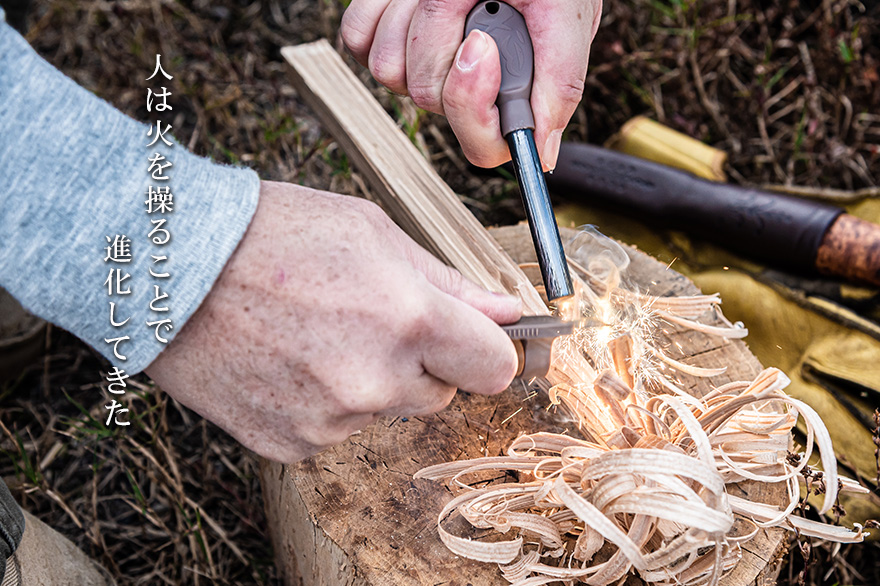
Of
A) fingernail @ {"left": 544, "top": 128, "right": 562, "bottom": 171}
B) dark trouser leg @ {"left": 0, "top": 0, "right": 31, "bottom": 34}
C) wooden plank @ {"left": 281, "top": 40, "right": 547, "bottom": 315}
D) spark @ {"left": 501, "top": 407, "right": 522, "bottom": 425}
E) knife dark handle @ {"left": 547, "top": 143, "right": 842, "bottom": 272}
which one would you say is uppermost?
dark trouser leg @ {"left": 0, "top": 0, "right": 31, "bottom": 34}

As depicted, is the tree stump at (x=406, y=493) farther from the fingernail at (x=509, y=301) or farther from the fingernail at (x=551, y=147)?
the fingernail at (x=551, y=147)

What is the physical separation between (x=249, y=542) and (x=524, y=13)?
1630 millimetres

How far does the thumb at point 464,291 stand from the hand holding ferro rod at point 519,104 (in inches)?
6.7

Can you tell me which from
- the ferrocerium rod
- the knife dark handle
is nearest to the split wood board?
the ferrocerium rod

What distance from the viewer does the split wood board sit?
1206 mm

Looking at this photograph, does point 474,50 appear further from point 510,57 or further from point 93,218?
point 93,218

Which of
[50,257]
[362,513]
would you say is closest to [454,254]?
[362,513]

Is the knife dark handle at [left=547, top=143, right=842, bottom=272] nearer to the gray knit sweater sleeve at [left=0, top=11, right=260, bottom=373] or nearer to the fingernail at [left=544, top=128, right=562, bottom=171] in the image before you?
the fingernail at [left=544, top=128, right=562, bottom=171]

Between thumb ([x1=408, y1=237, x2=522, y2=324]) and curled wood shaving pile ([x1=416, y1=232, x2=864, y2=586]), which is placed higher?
thumb ([x1=408, y1=237, x2=522, y2=324])

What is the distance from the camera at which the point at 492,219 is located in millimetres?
2795

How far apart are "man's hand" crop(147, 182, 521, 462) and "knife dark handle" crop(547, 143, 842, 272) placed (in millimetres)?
1525

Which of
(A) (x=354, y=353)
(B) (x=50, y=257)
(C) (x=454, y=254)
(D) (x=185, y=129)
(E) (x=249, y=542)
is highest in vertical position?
(B) (x=50, y=257)

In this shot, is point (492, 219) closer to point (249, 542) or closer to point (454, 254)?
point (454, 254)

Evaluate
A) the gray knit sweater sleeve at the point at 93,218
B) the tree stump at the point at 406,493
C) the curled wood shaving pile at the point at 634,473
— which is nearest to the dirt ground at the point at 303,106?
the tree stump at the point at 406,493
